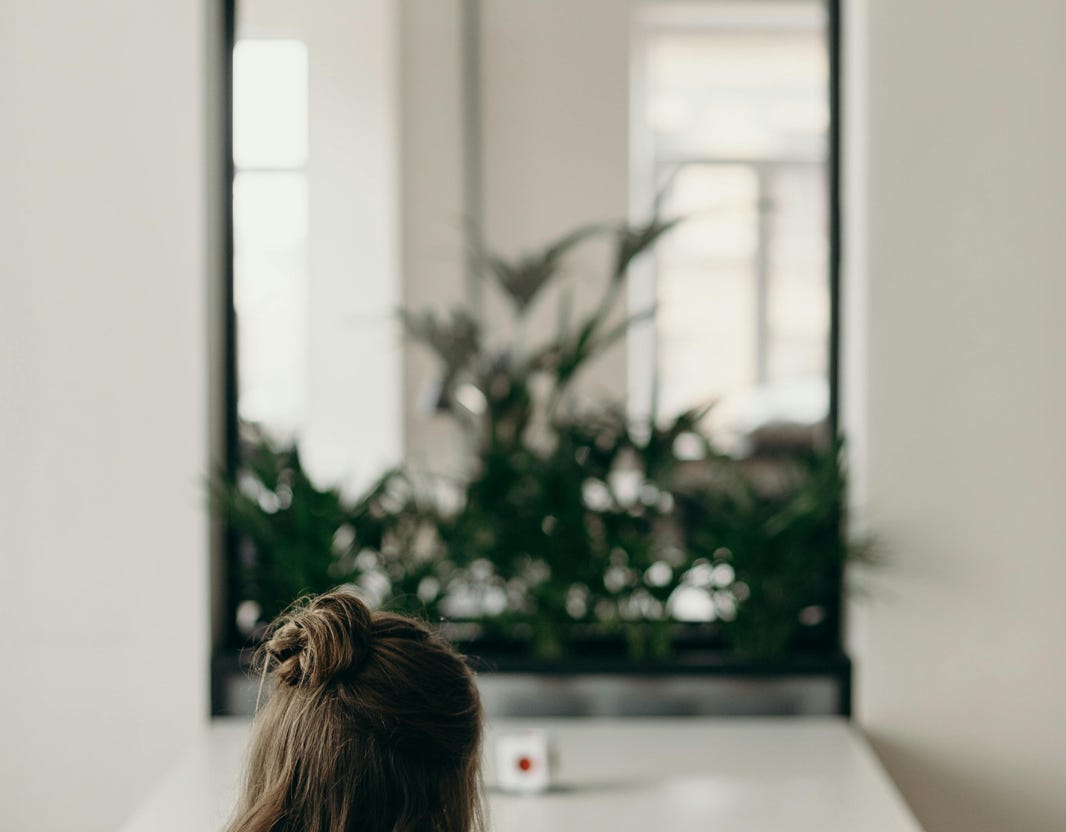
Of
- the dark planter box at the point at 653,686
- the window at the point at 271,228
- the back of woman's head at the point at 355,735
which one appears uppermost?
the window at the point at 271,228

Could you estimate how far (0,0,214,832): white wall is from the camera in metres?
2.37

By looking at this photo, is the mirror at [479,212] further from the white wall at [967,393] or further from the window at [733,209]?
the white wall at [967,393]

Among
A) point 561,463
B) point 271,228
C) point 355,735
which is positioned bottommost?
point 355,735

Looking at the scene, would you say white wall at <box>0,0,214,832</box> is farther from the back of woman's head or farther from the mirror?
the back of woman's head

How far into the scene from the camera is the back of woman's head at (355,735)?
1.09 metres

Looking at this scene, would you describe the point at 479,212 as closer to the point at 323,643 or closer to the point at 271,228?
the point at 271,228

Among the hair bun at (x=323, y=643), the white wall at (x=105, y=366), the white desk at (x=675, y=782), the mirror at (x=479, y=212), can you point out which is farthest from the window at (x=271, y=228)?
the hair bun at (x=323, y=643)

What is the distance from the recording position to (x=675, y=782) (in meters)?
2.00

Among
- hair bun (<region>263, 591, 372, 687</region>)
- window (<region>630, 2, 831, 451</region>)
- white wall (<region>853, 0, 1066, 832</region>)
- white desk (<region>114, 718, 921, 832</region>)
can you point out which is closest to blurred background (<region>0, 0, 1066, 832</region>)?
white wall (<region>853, 0, 1066, 832</region>)

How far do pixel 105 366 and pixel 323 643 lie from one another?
1.46 metres

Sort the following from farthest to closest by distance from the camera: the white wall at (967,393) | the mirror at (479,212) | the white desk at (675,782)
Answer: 1. the mirror at (479,212)
2. the white wall at (967,393)
3. the white desk at (675,782)

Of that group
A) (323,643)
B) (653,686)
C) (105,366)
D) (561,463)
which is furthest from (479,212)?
(323,643)

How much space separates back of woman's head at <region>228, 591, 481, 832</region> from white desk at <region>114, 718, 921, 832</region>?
530 mm

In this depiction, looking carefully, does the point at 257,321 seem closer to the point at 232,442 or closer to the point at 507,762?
the point at 232,442
